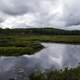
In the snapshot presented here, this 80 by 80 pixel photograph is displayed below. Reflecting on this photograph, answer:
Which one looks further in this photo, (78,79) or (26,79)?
(26,79)

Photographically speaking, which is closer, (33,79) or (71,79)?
(71,79)

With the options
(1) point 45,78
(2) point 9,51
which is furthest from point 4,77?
(2) point 9,51

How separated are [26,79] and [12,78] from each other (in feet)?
6.29

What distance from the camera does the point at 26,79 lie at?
22.2 m

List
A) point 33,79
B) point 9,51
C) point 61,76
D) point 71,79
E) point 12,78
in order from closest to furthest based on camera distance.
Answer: point 71,79 < point 61,76 < point 33,79 < point 12,78 < point 9,51

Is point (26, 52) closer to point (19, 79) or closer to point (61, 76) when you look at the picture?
point (19, 79)

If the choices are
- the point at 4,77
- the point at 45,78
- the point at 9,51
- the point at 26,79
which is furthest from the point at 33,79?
the point at 9,51

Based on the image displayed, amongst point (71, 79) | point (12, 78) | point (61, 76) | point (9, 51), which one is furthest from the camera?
point (9, 51)

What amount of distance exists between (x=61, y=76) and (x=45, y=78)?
1.40 meters

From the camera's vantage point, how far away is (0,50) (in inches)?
2169

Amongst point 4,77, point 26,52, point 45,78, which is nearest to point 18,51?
point 26,52

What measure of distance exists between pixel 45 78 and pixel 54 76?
80 cm

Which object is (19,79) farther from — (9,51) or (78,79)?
(9,51)

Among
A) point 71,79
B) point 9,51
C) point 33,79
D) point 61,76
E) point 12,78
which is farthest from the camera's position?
point 9,51
